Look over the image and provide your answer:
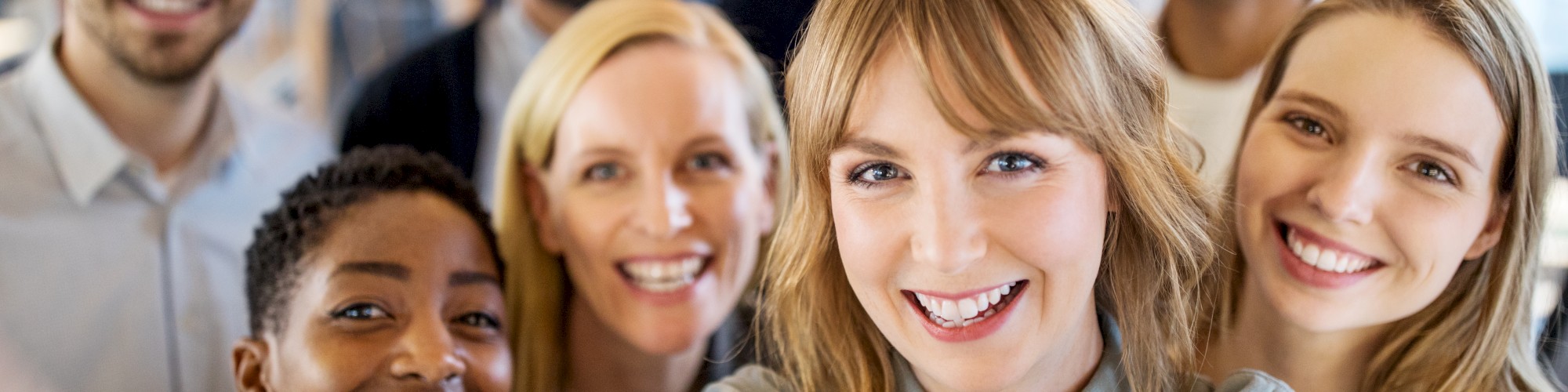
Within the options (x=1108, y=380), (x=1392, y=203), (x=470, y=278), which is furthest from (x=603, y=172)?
(x=1392, y=203)

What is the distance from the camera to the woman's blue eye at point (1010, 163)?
1075 millimetres

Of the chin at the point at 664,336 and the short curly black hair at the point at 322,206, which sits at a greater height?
the short curly black hair at the point at 322,206

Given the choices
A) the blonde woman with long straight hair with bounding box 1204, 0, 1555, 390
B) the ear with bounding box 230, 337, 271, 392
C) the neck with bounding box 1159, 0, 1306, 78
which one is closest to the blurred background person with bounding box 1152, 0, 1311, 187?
the neck with bounding box 1159, 0, 1306, 78

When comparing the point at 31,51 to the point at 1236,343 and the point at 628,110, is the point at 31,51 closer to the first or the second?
the point at 628,110

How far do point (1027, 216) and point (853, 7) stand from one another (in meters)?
0.27

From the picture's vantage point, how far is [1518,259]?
4.29ft

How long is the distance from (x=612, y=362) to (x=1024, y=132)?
0.74 metres

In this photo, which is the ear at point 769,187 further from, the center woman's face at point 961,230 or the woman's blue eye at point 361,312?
the woman's blue eye at point 361,312

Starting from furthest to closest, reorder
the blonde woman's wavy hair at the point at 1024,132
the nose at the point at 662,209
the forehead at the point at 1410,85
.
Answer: the nose at the point at 662,209
the forehead at the point at 1410,85
the blonde woman's wavy hair at the point at 1024,132

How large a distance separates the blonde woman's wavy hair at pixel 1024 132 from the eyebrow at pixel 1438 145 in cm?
22

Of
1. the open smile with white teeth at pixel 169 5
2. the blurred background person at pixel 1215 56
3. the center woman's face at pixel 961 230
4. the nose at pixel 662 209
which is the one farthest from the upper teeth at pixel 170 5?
the blurred background person at pixel 1215 56

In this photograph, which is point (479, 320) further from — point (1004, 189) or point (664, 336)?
point (1004, 189)

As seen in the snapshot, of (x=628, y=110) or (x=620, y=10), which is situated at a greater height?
(x=620, y=10)

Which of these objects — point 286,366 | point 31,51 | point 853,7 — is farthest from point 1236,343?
point 31,51
